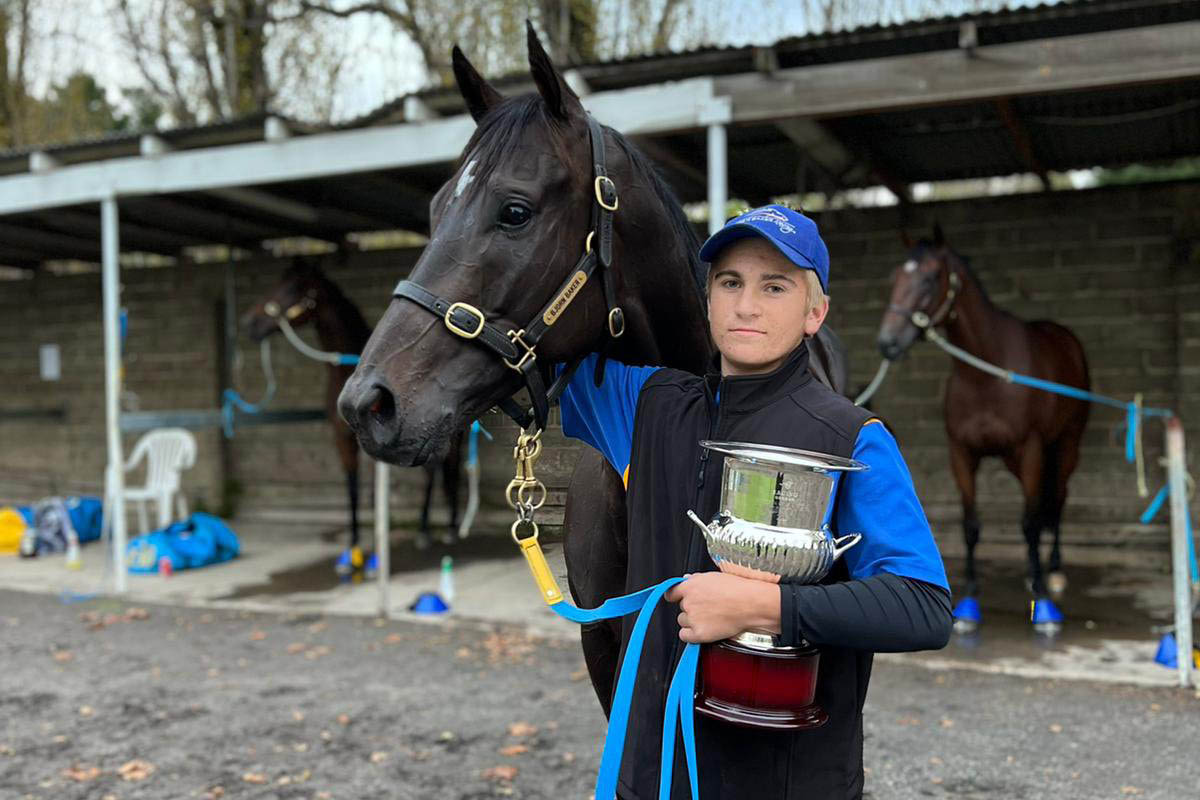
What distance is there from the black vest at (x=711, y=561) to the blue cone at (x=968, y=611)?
13.0 ft

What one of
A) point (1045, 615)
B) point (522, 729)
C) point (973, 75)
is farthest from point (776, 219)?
point (1045, 615)

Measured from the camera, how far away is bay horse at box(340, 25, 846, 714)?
130 cm

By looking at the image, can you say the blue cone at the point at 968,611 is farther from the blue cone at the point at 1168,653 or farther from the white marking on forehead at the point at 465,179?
the white marking on forehead at the point at 465,179

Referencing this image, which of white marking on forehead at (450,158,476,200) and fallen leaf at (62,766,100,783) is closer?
white marking on forehead at (450,158,476,200)

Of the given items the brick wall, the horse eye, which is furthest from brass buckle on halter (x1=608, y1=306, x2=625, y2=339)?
the brick wall

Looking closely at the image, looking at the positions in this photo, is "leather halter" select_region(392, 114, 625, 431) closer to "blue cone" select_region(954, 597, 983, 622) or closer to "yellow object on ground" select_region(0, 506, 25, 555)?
"blue cone" select_region(954, 597, 983, 622)

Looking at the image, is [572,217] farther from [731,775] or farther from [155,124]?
[155,124]

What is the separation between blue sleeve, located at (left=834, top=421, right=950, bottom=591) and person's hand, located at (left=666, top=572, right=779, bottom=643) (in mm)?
153

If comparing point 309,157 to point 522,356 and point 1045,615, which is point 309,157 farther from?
point 1045,615

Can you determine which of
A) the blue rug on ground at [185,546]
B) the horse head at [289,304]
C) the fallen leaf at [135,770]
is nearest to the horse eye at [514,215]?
the fallen leaf at [135,770]

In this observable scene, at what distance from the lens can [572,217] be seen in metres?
1.45

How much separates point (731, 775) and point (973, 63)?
4.00 meters

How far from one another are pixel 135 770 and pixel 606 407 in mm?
2907

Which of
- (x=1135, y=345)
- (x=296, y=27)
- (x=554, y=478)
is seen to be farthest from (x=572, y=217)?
(x=296, y=27)
